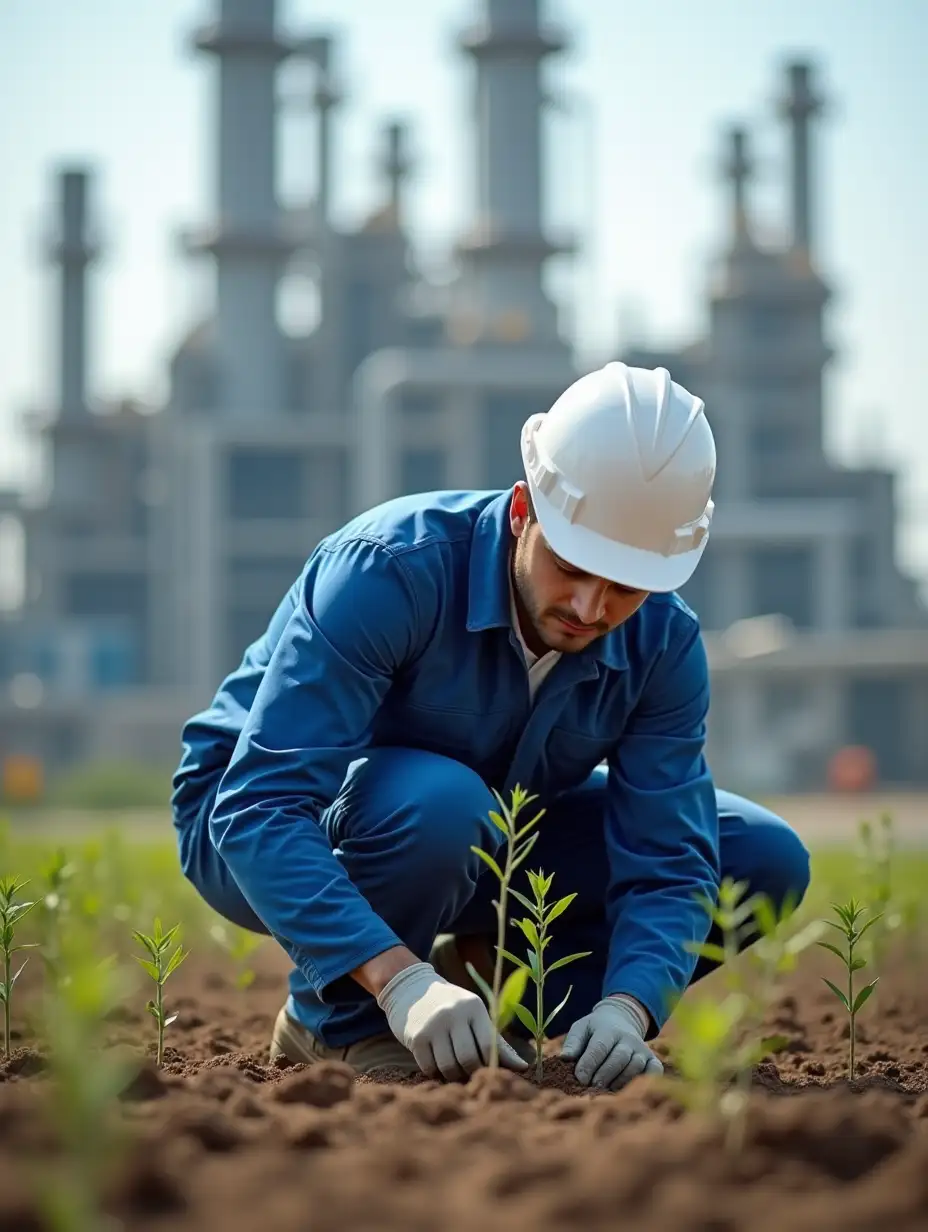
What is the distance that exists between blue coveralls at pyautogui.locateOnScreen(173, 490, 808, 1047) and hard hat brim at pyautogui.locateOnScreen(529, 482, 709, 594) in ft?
0.50

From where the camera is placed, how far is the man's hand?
2668mm

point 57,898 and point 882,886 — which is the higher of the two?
point 57,898

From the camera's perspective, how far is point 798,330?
4828 centimetres

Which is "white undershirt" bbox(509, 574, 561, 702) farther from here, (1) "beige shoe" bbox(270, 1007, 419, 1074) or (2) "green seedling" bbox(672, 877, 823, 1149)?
(2) "green seedling" bbox(672, 877, 823, 1149)

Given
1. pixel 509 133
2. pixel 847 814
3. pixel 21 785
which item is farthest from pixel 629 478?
pixel 509 133

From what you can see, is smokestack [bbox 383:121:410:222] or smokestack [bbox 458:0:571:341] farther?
smokestack [bbox 383:121:410:222]

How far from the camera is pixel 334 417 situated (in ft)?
149

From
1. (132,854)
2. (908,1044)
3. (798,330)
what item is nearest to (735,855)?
(908,1044)

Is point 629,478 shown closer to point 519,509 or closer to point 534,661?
point 519,509

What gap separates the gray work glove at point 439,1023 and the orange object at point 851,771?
2819cm

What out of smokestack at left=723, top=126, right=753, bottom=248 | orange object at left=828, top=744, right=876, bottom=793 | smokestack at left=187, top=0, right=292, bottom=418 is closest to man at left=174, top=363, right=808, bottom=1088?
orange object at left=828, top=744, right=876, bottom=793

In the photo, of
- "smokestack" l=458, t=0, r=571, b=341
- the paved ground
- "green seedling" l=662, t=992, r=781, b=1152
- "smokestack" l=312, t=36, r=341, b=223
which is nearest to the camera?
"green seedling" l=662, t=992, r=781, b=1152

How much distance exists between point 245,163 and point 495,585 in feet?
134

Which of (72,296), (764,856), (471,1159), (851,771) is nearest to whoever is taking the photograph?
(471,1159)
